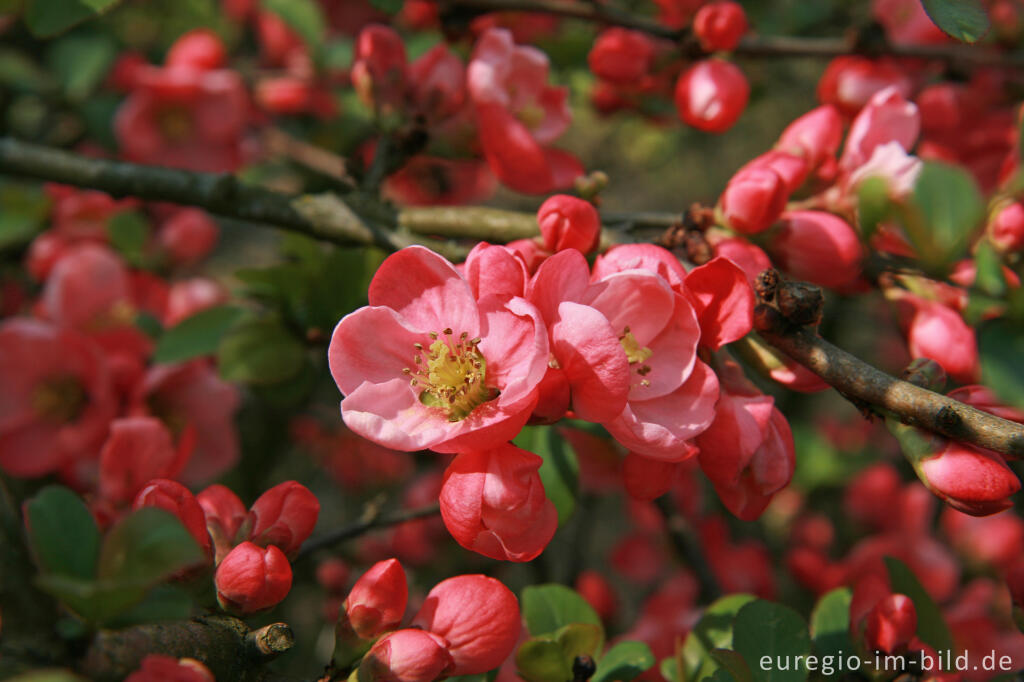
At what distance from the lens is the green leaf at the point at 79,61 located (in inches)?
64.0

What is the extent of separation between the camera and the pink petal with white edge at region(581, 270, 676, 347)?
661 millimetres

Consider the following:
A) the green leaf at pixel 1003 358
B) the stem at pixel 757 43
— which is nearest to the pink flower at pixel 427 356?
the green leaf at pixel 1003 358

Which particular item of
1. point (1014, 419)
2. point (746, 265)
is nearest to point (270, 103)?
point (746, 265)

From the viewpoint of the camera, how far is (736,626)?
2.47 ft

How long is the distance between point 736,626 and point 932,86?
44.3 inches

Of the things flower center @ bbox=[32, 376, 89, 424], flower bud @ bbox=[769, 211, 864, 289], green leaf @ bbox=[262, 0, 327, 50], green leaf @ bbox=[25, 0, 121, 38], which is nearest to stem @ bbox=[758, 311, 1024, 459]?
flower bud @ bbox=[769, 211, 864, 289]

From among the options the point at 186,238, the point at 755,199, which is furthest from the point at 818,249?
the point at 186,238

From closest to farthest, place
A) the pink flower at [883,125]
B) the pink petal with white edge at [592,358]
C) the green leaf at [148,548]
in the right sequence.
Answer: the green leaf at [148,548]
the pink petal with white edge at [592,358]
the pink flower at [883,125]

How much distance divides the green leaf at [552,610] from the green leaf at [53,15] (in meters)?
0.91

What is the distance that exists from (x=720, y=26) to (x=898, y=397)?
66cm

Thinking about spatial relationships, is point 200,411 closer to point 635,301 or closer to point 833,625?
point 635,301

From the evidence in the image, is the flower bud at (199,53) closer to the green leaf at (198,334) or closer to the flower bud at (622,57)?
the green leaf at (198,334)

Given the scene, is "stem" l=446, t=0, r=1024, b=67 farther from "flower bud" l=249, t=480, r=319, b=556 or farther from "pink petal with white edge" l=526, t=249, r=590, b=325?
"flower bud" l=249, t=480, r=319, b=556

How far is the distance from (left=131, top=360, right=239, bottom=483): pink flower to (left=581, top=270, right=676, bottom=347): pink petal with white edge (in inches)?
31.6
